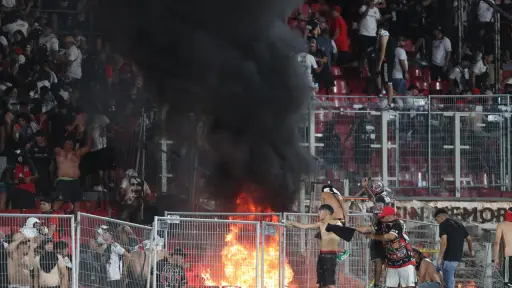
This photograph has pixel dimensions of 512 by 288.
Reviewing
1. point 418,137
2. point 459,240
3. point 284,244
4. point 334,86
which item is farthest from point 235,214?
point 334,86

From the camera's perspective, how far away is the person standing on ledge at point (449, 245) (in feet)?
61.7

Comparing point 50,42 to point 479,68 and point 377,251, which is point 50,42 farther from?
point 377,251

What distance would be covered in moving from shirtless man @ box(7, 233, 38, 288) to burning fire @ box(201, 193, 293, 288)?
2.41 metres

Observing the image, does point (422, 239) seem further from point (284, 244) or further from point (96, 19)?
point (96, 19)

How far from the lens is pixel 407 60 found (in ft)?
90.2

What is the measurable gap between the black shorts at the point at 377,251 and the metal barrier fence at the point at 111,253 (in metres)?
2.99

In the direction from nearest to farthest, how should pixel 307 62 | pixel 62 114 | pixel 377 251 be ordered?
pixel 377 251, pixel 62 114, pixel 307 62

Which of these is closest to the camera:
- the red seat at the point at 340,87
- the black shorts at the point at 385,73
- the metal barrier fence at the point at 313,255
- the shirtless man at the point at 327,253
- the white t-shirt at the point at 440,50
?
the shirtless man at the point at 327,253

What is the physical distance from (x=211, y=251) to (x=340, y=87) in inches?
376

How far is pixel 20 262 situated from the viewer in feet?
52.6

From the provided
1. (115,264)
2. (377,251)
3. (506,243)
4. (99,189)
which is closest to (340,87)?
(99,189)

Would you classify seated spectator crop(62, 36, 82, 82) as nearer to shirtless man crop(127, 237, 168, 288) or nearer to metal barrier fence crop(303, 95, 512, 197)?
metal barrier fence crop(303, 95, 512, 197)

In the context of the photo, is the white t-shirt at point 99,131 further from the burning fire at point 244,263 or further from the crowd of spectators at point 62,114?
the burning fire at point 244,263

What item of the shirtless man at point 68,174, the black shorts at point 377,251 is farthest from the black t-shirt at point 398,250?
the shirtless man at point 68,174
